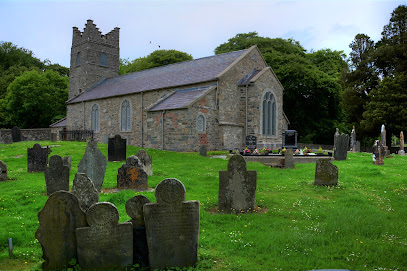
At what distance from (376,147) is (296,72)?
66.4ft

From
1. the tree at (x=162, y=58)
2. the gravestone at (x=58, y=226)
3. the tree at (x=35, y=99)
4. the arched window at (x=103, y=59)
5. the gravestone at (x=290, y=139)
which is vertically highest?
the tree at (x=162, y=58)

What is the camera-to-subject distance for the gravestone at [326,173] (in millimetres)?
9992

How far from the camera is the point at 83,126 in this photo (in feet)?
116

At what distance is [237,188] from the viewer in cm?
730

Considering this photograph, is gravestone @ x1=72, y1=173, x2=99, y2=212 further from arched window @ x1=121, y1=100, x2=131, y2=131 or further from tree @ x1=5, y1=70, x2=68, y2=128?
tree @ x1=5, y1=70, x2=68, y2=128

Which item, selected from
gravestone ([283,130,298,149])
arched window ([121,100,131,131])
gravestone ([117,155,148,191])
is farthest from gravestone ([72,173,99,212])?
arched window ([121,100,131,131])

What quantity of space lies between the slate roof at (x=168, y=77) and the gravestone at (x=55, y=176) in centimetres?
1749

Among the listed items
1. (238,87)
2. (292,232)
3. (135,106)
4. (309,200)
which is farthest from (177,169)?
(135,106)

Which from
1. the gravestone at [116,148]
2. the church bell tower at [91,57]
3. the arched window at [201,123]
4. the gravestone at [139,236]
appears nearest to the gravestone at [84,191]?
the gravestone at [139,236]

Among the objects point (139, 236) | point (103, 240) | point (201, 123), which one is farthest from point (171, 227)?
point (201, 123)

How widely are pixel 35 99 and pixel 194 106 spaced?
29.2m

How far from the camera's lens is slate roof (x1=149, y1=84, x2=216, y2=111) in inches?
915

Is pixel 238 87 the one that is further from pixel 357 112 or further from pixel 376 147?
pixel 357 112

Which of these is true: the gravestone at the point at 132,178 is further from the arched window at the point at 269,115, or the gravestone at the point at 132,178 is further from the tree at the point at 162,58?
the tree at the point at 162,58
